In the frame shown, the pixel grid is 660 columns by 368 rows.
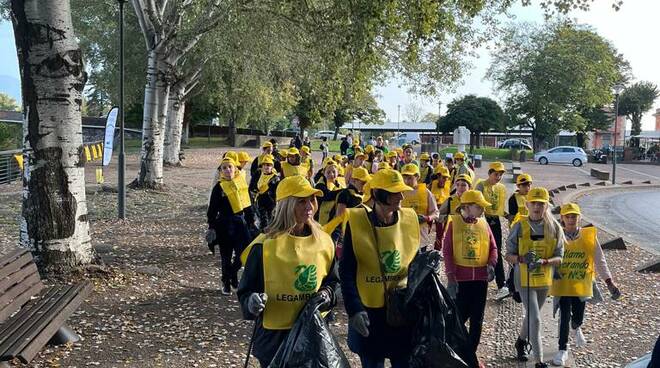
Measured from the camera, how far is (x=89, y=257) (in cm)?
799

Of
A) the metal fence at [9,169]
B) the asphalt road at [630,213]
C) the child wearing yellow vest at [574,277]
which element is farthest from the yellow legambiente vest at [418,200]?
the metal fence at [9,169]

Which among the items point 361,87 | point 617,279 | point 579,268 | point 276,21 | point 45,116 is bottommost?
point 617,279

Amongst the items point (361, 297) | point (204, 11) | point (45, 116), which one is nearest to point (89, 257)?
point (45, 116)

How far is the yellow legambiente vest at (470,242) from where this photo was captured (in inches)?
225

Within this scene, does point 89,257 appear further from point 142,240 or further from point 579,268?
point 579,268

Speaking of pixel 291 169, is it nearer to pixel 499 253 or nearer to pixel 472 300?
pixel 499 253

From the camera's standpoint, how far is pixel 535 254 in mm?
5805

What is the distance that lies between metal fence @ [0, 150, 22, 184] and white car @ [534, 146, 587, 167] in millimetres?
38255

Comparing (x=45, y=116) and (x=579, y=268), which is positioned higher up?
(x=45, y=116)

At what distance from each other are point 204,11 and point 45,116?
34.5ft

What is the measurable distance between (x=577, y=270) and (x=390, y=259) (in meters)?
2.67

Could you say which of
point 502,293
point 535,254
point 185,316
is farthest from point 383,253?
point 502,293

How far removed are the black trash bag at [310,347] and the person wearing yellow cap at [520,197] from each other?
508 centimetres

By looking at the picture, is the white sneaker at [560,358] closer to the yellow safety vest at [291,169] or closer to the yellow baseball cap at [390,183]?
the yellow baseball cap at [390,183]
